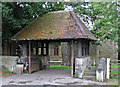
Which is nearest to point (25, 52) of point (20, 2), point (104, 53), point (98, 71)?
point (20, 2)

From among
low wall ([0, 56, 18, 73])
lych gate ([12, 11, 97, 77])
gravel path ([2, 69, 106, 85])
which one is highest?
lych gate ([12, 11, 97, 77])

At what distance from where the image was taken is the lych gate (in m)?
11.9

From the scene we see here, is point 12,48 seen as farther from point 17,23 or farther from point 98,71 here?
point 98,71

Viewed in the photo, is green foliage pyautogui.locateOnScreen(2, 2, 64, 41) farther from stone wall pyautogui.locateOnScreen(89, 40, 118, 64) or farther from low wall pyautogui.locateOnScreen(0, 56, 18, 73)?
stone wall pyautogui.locateOnScreen(89, 40, 118, 64)

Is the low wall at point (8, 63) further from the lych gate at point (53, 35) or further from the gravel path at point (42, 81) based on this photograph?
the gravel path at point (42, 81)

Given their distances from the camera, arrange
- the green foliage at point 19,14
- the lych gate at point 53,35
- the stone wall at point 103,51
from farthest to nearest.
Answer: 1. the stone wall at point 103,51
2. the green foliage at point 19,14
3. the lych gate at point 53,35

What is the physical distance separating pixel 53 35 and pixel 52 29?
1072 mm

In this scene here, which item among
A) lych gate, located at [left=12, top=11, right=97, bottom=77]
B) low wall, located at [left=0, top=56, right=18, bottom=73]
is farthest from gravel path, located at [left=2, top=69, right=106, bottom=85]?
low wall, located at [left=0, top=56, right=18, bottom=73]

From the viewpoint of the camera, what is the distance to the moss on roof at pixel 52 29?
1219 centimetres

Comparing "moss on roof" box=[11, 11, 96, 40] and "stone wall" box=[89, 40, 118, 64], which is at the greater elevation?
"moss on roof" box=[11, 11, 96, 40]

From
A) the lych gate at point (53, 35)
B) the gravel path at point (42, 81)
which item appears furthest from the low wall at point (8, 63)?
the gravel path at point (42, 81)

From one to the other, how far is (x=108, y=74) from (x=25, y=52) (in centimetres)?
681

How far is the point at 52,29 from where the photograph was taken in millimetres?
13406

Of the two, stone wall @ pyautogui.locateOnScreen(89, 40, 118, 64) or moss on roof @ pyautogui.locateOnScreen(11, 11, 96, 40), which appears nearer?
moss on roof @ pyautogui.locateOnScreen(11, 11, 96, 40)
